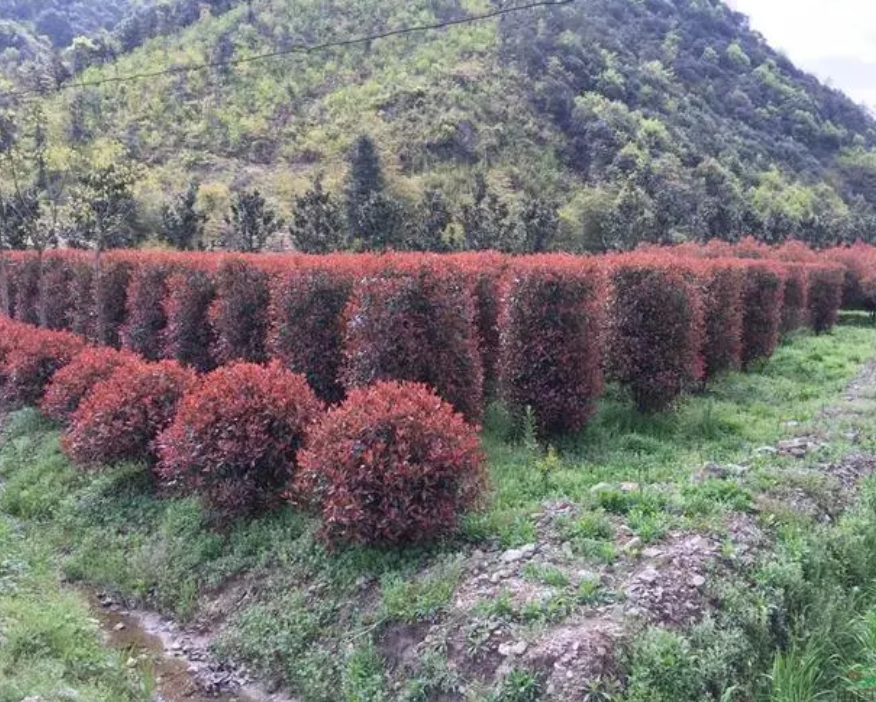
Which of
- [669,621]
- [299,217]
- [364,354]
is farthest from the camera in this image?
[299,217]

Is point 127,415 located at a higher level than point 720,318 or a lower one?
lower

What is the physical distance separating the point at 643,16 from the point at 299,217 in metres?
59.0

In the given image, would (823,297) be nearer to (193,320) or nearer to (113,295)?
(193,320)

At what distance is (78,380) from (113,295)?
502cm

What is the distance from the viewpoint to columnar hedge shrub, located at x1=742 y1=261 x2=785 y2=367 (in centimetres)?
1255

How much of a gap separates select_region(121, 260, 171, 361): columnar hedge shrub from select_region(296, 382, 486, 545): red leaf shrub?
6810 millimetres

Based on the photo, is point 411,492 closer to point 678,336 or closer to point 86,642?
point 86,642

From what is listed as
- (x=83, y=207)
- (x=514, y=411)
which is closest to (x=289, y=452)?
(x=514, y=411)

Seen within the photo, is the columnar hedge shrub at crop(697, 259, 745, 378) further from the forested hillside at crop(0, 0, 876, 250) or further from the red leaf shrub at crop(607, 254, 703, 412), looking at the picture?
the forested hillside at crop(0, 0, 876, 250)

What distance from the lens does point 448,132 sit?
43.2m

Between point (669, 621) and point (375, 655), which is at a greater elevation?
point (669, 621)

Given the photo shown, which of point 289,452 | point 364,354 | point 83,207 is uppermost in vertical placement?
point 83,207

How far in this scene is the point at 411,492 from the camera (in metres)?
4.71

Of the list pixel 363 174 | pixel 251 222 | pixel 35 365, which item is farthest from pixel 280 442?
pixel 363 174
